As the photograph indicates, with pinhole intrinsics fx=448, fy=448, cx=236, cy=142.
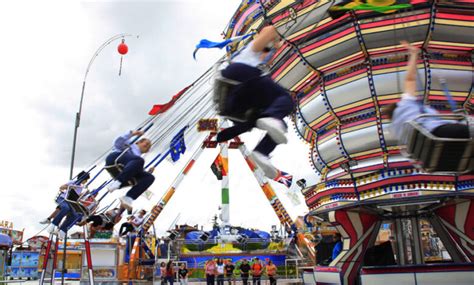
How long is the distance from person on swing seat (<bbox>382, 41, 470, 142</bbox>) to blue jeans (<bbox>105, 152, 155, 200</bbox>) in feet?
12.1

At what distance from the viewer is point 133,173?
6.70 metres

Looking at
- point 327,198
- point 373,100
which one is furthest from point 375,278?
point 373,100

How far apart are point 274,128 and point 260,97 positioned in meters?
0.53

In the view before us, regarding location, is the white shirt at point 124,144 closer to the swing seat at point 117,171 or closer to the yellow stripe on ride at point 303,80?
the swing seat at point 117,171

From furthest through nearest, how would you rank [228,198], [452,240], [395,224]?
[228,198]
[395,224]
[452,240]

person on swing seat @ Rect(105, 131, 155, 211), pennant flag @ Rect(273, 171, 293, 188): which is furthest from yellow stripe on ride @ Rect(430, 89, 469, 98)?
pennant flag @ Rect(273, 171, 293, 188)

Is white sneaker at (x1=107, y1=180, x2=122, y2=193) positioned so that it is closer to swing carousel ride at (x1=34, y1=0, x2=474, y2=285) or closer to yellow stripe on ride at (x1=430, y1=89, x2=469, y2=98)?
swing carousel ride at (x1=34, y1=0, x2=474, y2=285)

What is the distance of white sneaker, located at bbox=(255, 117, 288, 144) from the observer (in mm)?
4715

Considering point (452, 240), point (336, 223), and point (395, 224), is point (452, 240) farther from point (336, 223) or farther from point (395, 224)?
point (336, 223)

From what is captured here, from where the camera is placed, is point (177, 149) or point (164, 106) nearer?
point (164, 106)

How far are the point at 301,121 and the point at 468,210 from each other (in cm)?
386

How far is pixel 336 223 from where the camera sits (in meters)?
9.54

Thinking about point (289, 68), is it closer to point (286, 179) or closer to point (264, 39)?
point (264, 39)

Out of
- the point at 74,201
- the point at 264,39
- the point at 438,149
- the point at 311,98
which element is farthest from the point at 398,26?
the point at 74,201
